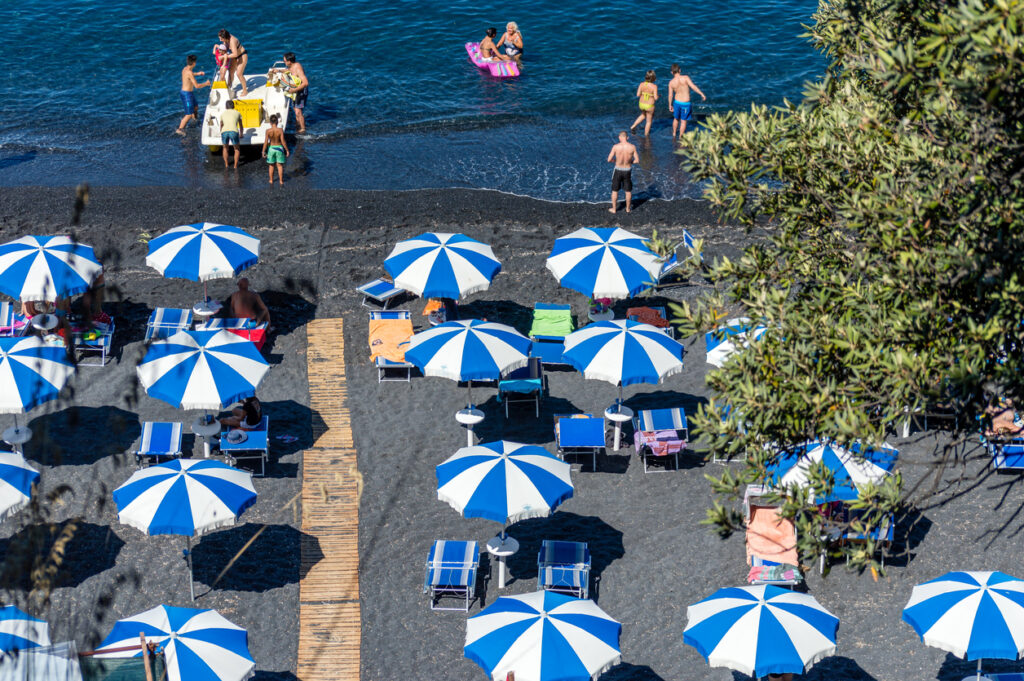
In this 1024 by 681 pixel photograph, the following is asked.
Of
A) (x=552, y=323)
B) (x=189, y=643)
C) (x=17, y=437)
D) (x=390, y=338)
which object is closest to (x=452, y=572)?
(x=189, y=643)

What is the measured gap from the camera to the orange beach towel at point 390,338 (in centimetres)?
2136

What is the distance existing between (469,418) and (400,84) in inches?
811

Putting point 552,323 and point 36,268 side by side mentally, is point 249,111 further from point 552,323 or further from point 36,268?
point 552,323

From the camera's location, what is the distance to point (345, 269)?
2441 centimetres

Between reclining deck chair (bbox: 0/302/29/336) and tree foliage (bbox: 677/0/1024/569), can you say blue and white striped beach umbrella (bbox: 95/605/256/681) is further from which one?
reclining deck chair (bbox: 0/302/29/336)

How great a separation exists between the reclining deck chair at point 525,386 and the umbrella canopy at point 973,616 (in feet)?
24.4

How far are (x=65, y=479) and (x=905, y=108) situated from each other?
1320 centimetres

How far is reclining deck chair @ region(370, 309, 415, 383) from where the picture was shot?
21.2 m

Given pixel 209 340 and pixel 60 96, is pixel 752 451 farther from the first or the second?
pixel 60 96

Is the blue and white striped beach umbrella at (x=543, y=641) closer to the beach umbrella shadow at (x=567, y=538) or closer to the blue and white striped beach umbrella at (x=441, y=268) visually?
the beach umbrella shadow at (x=567, y=538)

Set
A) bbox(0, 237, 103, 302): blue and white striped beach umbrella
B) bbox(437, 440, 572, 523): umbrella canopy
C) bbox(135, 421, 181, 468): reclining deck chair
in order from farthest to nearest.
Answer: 1. bbox(0, 237, 103, 302): blue and white striped beach umbrella
2. bbox(135, 421, 181, 468): reclining deck chair
3. bbox(437, 440, 572, 523): umbrella canopy

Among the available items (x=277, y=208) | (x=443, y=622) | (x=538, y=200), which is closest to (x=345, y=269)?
(x=277, y=208)

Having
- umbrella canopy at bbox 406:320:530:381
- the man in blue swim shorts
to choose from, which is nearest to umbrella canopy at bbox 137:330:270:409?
umbrella canopy at bbox 406:320:530:381

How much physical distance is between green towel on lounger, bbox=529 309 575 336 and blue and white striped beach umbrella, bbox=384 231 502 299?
1.25m
